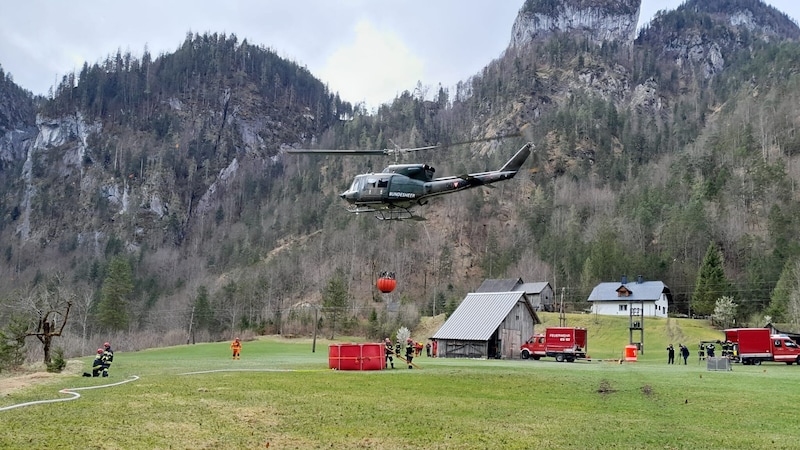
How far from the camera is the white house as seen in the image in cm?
7581

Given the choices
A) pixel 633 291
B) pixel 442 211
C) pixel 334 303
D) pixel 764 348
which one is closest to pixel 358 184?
pixel 764 348

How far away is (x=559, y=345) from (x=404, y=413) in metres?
26.6

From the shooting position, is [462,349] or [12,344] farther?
[462,349]

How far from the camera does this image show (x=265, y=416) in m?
13.4

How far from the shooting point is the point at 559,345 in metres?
38.7

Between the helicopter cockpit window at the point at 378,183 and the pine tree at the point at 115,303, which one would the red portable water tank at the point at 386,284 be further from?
the pine tree at the point at 115,303

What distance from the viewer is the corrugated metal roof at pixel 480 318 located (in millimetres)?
41719

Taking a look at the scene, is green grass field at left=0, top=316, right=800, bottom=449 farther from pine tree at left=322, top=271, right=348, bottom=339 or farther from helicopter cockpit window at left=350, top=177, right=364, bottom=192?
pine tree at left=322, top=271, right=348, bottom=339

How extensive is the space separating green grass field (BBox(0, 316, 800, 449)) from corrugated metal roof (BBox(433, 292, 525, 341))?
61.1 feet

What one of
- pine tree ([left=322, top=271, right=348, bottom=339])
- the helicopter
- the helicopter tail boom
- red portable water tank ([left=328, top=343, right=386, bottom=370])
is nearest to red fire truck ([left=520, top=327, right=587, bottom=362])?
red portable water tank ([left=328, top=343, right=386, bottom=370])

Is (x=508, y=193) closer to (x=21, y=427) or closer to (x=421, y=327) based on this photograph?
(x=421, y=327)

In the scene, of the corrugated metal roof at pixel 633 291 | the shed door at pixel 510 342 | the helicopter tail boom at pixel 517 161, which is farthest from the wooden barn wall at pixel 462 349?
the corrugated metal roof at pixel 633 291

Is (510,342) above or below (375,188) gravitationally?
below

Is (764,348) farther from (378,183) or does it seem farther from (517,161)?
(378,183)
